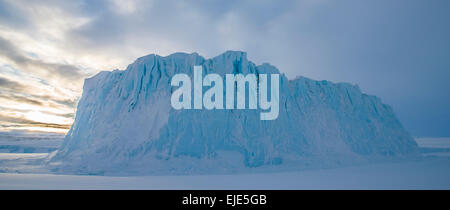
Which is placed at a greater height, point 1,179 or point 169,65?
point 169,65

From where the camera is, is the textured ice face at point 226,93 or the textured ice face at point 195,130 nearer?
the textured ice face at point 195,130

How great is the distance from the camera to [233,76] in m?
17.0

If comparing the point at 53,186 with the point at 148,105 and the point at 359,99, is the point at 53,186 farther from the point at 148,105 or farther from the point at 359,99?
the point at 359,99

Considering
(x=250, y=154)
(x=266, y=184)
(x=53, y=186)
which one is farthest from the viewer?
(x=250, y=154)

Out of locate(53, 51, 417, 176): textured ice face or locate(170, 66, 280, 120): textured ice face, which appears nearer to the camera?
locate(53, 51, 417, 176): textured ice face

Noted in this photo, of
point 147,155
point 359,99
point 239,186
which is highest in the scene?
point 359,99

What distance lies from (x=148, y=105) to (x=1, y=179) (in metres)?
7.51

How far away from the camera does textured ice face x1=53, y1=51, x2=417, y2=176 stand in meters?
14.2

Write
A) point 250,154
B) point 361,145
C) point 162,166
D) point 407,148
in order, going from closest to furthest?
1. point 162,166
2. point 250,154
3. point 361,145
4. point 407,148

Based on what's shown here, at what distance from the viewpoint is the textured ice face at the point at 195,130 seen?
46.5 feet

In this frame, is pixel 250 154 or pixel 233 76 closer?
pixel 250 154

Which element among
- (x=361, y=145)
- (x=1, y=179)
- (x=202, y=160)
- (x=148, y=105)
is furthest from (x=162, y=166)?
(x=361, y=145)

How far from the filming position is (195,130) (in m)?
15.0

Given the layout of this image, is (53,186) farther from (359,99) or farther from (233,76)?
(359,99)
